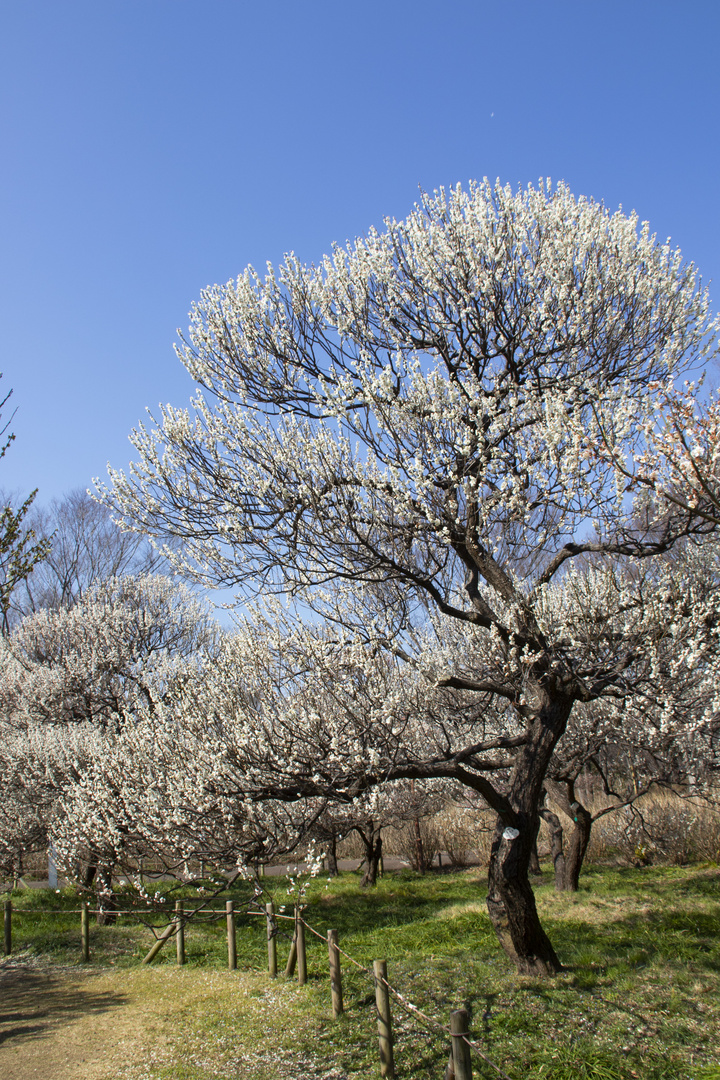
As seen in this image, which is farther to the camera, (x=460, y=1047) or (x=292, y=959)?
(x=292, y=959)

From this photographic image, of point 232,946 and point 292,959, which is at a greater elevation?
point 292,959

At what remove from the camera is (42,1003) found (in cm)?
880

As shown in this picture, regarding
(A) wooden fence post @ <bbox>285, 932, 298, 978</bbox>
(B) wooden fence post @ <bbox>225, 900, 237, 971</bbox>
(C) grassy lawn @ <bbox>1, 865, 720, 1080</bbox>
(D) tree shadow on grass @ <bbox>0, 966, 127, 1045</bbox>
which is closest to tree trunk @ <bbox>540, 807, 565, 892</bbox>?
(C) grassy lawn @ <bbox>1, 865, 720, 1080</bbox>

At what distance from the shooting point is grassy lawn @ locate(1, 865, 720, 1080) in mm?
5086

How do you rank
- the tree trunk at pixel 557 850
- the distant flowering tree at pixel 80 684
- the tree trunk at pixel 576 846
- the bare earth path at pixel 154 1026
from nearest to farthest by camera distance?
the bare earth path at pixel 154 1026 → the tree trunk at pixel 576 846 → the tree trunk at pixel 557 850 → the distant flowering tree at pixel 80 684

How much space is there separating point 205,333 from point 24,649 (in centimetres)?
1374

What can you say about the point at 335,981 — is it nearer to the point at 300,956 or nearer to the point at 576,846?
the point at 300,956

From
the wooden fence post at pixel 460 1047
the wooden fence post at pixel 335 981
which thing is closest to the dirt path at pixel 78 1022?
the wooden fence post at pixel 335 981

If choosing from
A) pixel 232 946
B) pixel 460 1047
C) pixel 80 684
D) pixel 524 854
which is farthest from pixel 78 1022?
pixel 80 684

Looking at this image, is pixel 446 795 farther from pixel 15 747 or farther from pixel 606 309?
pixel 606 309

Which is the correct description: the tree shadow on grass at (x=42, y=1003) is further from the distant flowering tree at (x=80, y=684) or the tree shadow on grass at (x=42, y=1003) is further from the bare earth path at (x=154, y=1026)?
the distant flowering tree at (x=80, y=684)

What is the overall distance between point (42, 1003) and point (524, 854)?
22.7 feet

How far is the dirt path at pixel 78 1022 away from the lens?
6391 mm

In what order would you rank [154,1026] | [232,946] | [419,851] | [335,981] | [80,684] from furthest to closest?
[419,851] < [80,684] < [232,946] < [154,1026] < [335,981]
